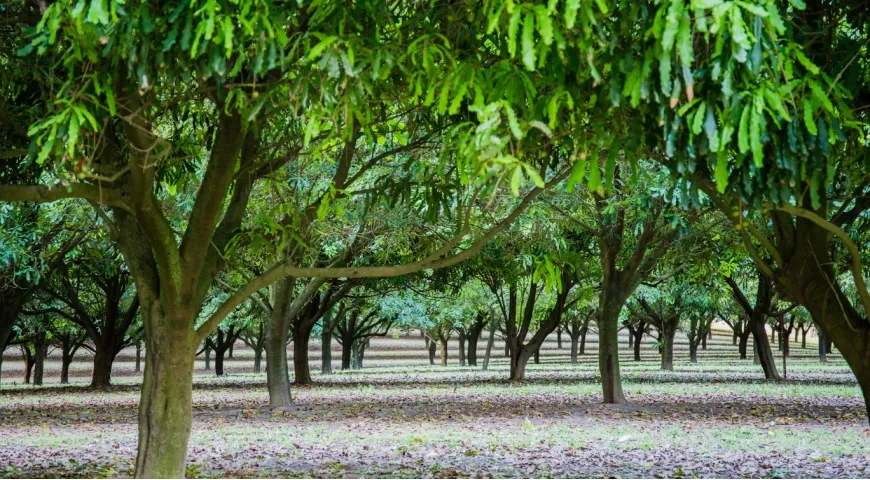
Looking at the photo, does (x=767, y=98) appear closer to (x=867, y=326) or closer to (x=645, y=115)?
(x=645, y=115)

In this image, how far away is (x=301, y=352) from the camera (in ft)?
88.9

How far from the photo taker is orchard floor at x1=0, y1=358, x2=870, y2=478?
30.5 feet

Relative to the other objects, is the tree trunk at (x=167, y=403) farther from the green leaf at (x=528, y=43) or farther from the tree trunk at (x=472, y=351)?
the tree trunk at (x=472, y=351)

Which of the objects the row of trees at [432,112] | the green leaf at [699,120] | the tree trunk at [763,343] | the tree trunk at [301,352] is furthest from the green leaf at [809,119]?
the tree trunk at [763,343]

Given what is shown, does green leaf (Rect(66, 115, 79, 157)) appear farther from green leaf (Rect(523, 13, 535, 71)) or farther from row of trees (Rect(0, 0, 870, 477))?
green leaf (Rect(523, 13, 535, 71))

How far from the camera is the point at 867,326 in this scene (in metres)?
6.64

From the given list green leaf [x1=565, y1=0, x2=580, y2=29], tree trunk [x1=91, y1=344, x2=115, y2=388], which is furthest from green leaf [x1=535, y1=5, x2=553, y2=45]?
tree trunk [x1=91, y1=344, x2=115, y2=388]

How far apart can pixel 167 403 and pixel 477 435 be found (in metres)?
6.33

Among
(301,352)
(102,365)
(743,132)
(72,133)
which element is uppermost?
(72,133)

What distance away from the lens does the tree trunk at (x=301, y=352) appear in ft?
85.9

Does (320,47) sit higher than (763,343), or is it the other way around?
(320,47)

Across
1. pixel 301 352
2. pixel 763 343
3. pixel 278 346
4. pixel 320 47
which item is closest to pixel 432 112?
pixel 320 47

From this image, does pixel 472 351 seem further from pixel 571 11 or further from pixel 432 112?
pixel 571 11

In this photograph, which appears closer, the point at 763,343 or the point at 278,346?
the point at 278,346
